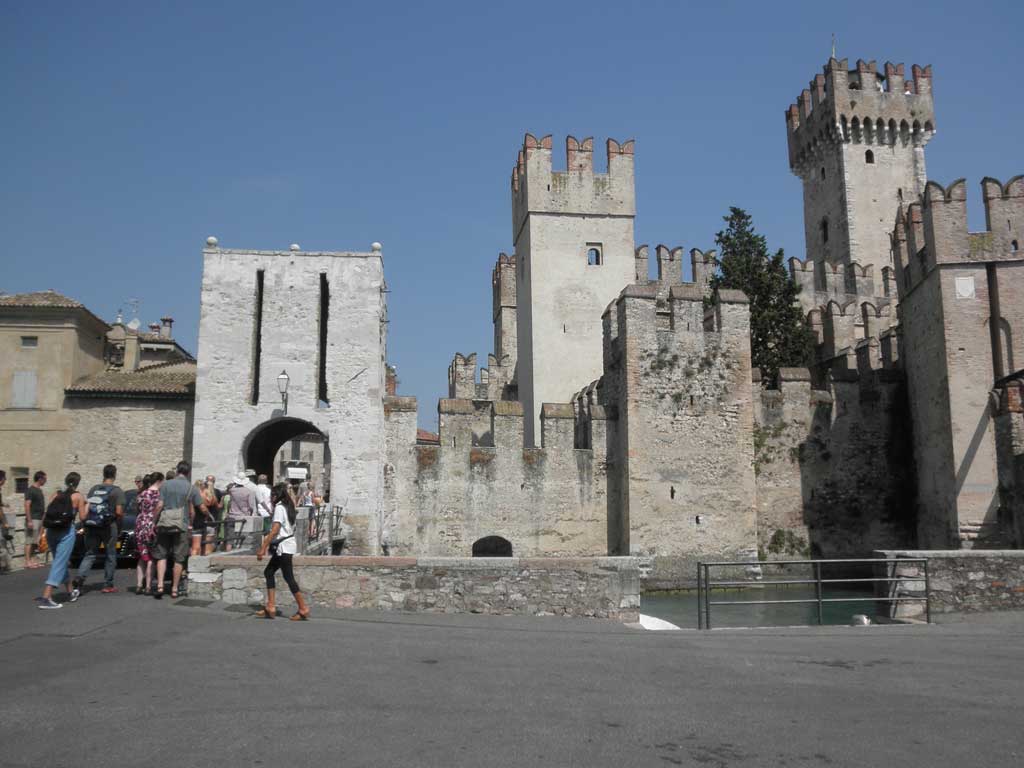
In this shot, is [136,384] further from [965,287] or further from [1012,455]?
[1012,455]

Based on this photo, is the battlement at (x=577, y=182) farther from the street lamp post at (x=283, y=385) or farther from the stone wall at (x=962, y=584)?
the stone wall at (x=962, y=584)

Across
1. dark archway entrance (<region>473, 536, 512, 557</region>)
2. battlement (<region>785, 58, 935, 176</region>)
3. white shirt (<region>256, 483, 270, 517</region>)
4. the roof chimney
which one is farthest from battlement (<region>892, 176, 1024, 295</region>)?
battlement (<region>785, 58, 935, 176</region>)

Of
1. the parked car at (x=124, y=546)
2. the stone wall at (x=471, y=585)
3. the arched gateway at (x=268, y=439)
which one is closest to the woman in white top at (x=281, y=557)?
the stone wall at (x=471, y=585)

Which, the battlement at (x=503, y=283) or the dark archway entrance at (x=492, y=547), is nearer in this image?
A: the dark archway entrance at (x=492, y=547)

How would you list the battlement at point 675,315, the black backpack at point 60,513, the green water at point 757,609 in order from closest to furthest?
1. the black backpack at point 60,513
2. the green water at point 757,609
3. the battlement at point 675,315

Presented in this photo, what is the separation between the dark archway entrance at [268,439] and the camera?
21.9 meters

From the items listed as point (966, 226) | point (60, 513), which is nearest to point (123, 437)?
point (60, 513)

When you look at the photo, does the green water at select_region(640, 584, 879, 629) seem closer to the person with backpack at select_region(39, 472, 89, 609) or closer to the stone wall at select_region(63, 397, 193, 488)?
the person with backpack at select_region(39, 472, 89, 609)

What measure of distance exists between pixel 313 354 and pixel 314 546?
235 inches

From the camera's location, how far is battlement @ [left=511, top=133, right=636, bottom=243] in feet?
108

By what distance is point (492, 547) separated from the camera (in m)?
24.4

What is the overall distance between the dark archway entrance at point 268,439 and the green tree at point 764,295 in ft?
57.5

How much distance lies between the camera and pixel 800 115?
6066 cm

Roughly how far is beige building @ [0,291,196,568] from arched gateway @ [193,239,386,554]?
159 centimetres
